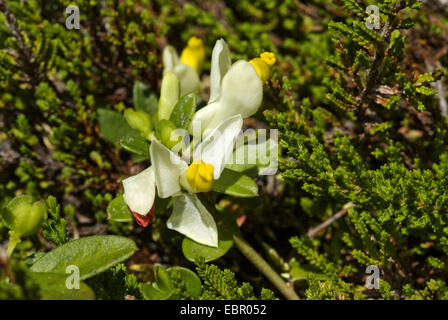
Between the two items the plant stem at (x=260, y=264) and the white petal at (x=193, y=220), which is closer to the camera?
the white petal at (x=193, y=220)

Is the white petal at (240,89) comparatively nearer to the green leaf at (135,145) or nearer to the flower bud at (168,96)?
the flower bud at (168,96)

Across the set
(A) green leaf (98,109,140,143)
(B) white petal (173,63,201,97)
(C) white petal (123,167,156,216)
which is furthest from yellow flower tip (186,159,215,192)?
(A) green leaf (98,109,140,143)

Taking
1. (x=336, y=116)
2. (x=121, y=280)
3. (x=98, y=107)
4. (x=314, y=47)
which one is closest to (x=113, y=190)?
(x=98, y=107)

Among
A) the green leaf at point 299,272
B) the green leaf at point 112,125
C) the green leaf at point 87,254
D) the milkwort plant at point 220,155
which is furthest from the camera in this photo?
the green leaf at point 112,125

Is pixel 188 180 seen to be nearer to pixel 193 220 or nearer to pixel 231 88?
pixel 193 220

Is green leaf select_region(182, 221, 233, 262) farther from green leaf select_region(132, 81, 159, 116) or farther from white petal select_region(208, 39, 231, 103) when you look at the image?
green leaf select_region(132, 81, 159, 116)

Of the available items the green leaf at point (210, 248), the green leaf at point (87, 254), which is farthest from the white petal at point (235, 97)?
the green leaf at point (87, 254)

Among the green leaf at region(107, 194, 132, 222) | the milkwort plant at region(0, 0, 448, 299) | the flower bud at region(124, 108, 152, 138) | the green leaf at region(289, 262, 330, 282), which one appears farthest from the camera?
the green leaf at region(289, 262, 330, 282)
